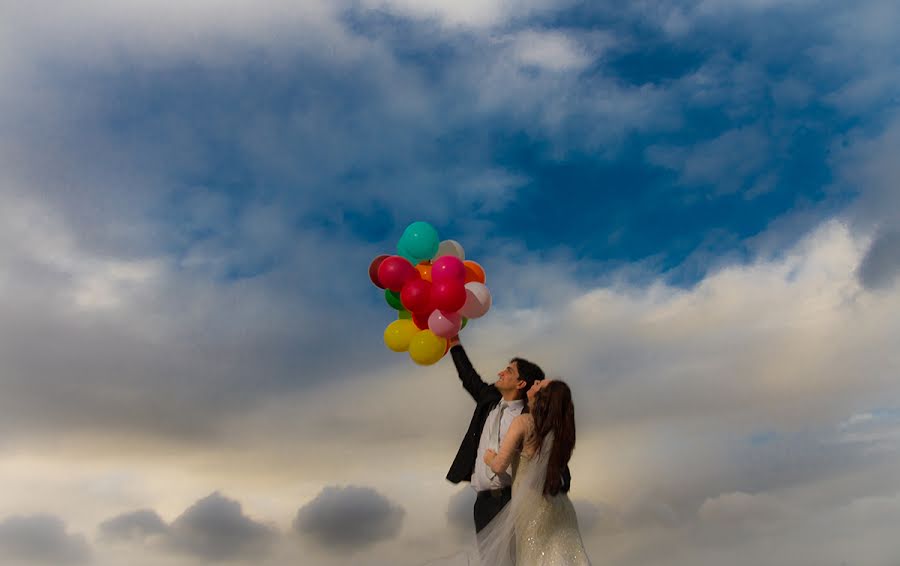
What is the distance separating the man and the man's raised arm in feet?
0.91

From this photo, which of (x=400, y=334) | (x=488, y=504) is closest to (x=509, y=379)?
(x=488, y=504)

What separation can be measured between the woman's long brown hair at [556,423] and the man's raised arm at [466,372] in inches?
45.3

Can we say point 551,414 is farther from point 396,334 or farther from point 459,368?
point 396,334

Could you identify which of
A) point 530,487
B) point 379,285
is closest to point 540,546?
point 530,487

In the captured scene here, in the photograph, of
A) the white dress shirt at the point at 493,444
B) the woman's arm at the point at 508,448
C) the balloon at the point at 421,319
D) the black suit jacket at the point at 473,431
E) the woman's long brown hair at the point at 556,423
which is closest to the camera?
the woman's arm at the point at 508,448

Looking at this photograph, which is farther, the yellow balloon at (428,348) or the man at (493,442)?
the yellow balloon at (428,348)

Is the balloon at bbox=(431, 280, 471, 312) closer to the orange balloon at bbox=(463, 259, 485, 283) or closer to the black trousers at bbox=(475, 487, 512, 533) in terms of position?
the orange balloon at bbox=(463, 259, 485, 283)

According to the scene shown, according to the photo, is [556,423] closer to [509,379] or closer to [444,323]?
[509,379]

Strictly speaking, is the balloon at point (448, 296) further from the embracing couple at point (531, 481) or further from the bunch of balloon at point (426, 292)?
the embracing couple at point (531, 481)

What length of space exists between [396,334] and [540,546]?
2.83 meters

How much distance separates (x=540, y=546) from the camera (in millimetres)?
7188

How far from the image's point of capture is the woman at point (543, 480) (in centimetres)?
712

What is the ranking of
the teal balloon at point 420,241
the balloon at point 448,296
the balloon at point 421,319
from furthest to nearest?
the teal balloon at point 420,241 → the balloon at point 421,319 → the balloon at point 448,296

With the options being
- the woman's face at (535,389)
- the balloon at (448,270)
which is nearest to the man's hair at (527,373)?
the woman's face at (535,389)
